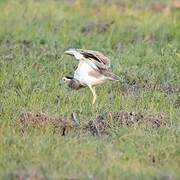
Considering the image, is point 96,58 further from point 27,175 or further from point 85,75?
point 27,175

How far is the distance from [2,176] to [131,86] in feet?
10.9

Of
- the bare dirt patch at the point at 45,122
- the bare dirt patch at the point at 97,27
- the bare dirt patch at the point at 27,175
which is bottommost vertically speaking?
the bare dirt patch at the point at 27,175

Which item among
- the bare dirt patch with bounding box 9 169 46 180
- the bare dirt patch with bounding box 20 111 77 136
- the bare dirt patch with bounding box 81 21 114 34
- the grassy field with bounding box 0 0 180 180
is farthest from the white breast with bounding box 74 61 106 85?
the bare dirt patch with bounding box 81 21 114 34

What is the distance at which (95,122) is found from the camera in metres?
7.65

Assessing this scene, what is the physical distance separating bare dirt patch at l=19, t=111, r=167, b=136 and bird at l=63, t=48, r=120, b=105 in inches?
19.5

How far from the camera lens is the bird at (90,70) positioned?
8.21 m

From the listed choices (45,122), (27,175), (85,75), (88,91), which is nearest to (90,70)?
(85,75)

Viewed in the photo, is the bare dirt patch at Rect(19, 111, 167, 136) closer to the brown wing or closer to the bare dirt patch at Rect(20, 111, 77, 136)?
the bare dirt patch at Rect(20, 111, 77, 136)

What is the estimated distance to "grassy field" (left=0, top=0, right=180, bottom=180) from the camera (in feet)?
21.7

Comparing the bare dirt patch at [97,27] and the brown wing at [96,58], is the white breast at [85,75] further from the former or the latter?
the bare dirt patch at [97,27]

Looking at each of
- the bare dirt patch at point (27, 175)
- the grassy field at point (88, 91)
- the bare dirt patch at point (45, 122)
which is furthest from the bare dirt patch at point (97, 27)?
the bare dirt patch at point (27, 175)

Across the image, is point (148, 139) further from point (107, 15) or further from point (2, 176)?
point (107, 15)

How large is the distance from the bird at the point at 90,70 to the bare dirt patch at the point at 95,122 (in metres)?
0.50

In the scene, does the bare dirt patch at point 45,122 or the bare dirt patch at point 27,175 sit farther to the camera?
the bare dirt patch at point 45,122
